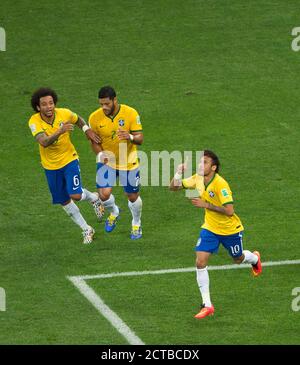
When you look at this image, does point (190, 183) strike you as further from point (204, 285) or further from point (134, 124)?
point (134, 124)

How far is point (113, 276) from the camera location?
18.8m

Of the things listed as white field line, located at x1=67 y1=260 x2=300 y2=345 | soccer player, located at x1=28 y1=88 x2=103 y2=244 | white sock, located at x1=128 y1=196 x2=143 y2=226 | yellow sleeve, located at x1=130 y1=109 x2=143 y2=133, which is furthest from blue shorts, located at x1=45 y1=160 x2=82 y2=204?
white field line, located at x1=67 y1=260 x2=300 y2=345

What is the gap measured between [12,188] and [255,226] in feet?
17.4

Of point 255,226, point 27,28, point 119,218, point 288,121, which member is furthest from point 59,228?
point 27,28

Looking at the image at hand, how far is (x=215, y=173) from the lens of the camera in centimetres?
1733

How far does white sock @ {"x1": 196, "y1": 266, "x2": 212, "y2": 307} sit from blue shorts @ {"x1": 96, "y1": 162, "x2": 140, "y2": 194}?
3.89m

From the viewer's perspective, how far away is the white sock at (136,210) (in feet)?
67.8

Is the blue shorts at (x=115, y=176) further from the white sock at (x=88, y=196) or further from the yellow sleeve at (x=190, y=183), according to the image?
A: the yellow sleeve at (x=190, y=183)

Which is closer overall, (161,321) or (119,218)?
(161,321)

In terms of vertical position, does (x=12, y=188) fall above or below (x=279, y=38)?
below

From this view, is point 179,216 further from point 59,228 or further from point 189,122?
point 189,122

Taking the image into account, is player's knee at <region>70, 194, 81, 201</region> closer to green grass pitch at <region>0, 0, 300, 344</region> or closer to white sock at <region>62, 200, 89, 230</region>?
white sock at <region>62, 200, 89, 230</region>

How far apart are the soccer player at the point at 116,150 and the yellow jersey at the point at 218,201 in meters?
2.77


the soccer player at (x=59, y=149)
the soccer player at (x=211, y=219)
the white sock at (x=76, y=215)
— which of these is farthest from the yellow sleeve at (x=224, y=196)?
the white sock at (x=76, y=215)
